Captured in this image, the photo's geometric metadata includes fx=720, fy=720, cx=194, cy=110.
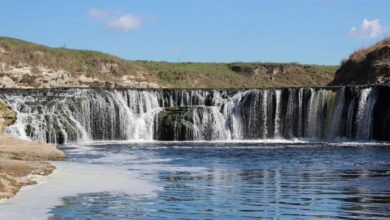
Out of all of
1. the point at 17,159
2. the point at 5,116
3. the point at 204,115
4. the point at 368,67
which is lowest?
the point at 17,159

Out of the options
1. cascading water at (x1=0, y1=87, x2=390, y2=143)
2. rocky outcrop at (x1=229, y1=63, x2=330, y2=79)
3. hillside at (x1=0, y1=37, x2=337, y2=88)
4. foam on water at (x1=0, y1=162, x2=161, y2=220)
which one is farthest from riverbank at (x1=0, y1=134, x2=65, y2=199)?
rocky outcrop at (x1=229, y1=63, x2=330, y2=79)

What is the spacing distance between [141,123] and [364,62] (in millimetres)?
19562

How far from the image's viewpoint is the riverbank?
13562mm

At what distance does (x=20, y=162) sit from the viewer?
1814 centimetres

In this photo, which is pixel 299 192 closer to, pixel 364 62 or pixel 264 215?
pixel 264 215

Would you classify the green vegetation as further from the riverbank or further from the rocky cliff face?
the rocky cliff face

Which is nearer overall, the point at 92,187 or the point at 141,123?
the point at 92,187

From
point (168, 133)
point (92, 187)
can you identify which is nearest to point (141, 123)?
point (168, 133)

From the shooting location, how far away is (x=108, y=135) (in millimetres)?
43094

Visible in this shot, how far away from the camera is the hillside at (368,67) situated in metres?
51.1

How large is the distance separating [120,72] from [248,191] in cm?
7651

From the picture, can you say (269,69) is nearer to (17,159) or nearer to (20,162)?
(17,159)

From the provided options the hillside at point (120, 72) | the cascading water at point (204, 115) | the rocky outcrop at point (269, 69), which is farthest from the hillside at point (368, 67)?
the rocky outcrop at point (269, 69)

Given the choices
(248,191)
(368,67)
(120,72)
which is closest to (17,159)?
(248,191)
